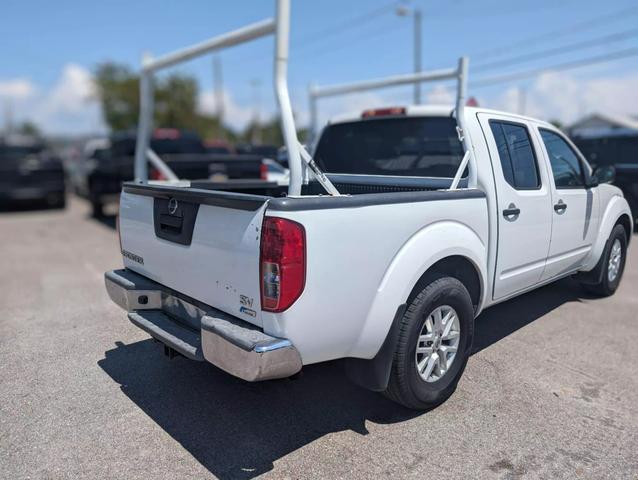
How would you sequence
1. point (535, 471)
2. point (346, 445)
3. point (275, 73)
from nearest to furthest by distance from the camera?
point (535, 471) → point (346, 445) → point (275, 73)

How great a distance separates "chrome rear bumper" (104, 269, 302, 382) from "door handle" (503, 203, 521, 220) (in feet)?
6.52

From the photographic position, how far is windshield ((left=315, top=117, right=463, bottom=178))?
4094 mm

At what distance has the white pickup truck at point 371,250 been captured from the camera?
2.51m

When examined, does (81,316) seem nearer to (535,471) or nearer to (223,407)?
(223,407)

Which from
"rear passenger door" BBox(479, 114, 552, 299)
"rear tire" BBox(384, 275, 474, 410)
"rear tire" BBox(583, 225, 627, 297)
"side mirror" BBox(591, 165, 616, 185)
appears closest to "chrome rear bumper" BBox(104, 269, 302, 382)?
"rear tire" BBox(384, 275, 474, 410)

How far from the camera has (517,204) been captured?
3.85 m

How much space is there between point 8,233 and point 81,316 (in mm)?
6552

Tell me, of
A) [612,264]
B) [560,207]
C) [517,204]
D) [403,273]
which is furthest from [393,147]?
[612,264]

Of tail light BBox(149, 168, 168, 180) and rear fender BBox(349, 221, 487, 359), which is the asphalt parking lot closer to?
rear fender BBox(349, 221, 487, 359)

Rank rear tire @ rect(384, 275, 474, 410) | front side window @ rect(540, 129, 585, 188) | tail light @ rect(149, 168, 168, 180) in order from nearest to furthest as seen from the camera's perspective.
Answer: rear tire @ rect(384, 275, 474, 410), front side window @ rect(540, 129, 585, 188), tail light @ rect(149, 168, 168, 180)

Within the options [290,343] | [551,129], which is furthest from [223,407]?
[551,129]

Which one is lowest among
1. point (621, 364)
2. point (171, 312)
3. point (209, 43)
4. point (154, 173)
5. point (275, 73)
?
point (621, 364)

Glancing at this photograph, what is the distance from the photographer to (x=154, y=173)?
30.8 feet

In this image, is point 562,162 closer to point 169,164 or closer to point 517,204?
point 517,204
